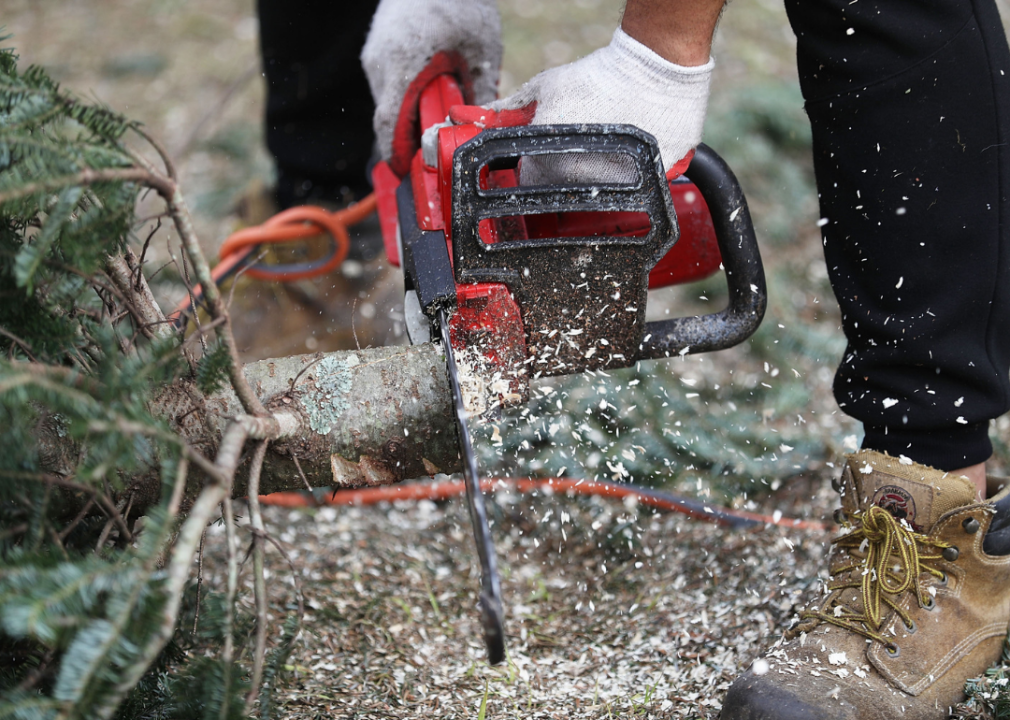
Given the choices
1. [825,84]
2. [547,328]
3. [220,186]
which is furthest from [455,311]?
[220,186]

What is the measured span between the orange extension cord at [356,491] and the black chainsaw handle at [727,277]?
48cm

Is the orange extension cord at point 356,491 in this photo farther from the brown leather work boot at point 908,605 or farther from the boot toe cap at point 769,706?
the boot toe cap at point 769,706

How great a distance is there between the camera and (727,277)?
1414 mm

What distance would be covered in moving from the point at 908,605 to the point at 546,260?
829 mm

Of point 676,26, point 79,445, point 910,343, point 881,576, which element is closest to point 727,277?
point 910,343

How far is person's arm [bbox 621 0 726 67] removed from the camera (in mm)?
1256

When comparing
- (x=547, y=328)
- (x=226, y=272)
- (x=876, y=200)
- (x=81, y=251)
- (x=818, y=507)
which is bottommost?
(x=818, y=507)

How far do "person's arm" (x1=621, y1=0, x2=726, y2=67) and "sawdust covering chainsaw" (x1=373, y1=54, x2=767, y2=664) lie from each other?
0.55 ft

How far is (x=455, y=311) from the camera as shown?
3.94 feet

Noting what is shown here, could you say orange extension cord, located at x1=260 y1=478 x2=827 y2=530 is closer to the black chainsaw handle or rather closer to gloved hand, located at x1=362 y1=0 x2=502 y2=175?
the black chainsaw handle

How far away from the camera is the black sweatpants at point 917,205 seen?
4.06 ft

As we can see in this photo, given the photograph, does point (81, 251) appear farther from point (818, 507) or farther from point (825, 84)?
point (818, 507)

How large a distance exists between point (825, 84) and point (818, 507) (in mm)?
1046

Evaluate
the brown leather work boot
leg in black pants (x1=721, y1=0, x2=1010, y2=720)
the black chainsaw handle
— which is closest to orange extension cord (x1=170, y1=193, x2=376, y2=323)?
the black chainsaw handle
